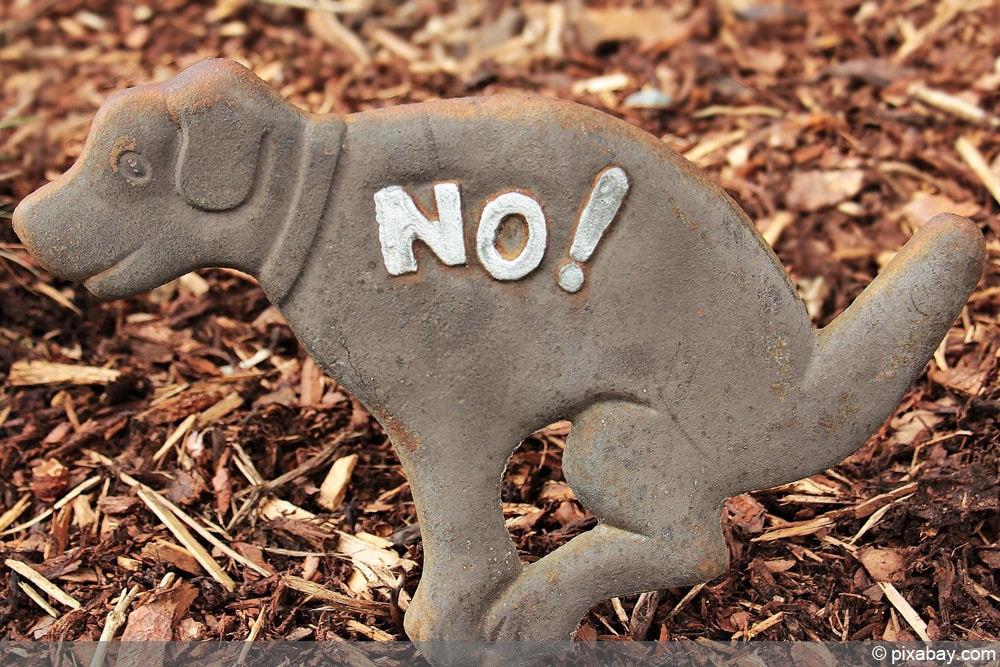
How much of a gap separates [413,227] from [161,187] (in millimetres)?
453

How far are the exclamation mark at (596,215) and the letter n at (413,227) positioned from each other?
20cm

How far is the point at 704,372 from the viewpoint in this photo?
73.6 inches

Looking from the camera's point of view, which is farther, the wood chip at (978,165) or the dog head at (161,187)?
the wood chip at (978,165)

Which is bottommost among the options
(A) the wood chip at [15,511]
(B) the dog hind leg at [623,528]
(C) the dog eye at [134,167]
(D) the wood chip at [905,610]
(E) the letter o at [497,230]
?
(D) the wood chip at [905,610]

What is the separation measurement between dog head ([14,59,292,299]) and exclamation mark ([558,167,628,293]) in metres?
0.54

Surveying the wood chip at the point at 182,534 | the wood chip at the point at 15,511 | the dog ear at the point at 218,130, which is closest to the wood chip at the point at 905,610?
the wood chip at the point at 182,534

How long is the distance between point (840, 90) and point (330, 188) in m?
2.73

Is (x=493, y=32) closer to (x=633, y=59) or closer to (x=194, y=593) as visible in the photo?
(x=633, y=59)

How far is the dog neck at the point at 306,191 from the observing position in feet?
5.86

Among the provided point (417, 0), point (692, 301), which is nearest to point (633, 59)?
point (417, 0)

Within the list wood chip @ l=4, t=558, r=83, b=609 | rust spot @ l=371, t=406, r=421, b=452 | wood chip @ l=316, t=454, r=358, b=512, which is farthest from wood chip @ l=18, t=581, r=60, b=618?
rust spot @ l=371, t=406, r=421, b=452

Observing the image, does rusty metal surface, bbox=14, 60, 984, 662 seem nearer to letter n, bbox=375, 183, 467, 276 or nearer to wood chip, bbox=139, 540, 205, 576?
letter n, bbox=375, 183, 467, 276

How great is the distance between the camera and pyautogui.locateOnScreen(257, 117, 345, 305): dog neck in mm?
1787

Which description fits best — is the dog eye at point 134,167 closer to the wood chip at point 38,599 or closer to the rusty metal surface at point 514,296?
the rusty metal surface at point 514,296
